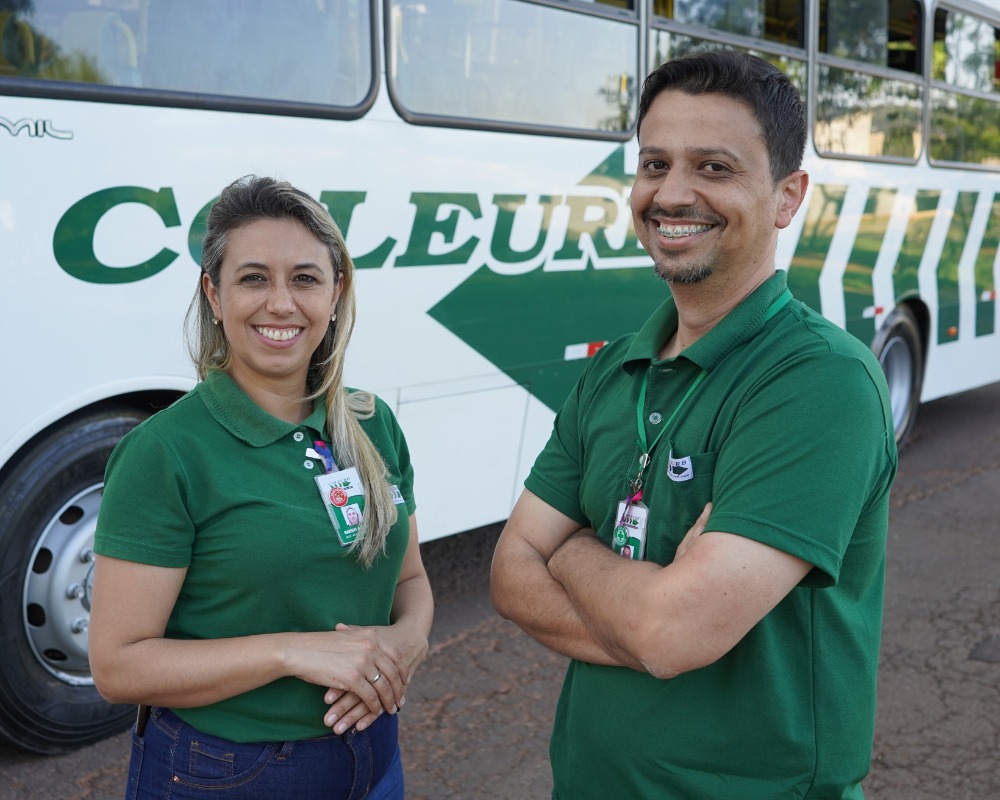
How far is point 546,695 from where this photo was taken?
13.4 ft

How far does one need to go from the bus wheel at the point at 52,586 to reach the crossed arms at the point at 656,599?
2075mm

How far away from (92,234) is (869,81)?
5.31 metres

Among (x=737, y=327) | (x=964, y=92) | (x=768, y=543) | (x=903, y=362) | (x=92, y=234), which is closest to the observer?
(x=768, y=543)

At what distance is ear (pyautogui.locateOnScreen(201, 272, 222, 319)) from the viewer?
6.75 ft

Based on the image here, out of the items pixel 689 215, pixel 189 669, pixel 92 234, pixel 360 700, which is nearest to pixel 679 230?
pixel 689 215

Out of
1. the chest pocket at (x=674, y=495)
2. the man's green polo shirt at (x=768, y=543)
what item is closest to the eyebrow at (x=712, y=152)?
the man's green polo shirt at (x=768, y=543)

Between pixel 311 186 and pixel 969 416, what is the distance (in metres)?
7.09

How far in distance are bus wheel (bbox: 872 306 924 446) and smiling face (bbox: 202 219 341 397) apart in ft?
19.5

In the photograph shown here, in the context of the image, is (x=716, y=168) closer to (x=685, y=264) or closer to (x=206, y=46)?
(x=685, y=264)

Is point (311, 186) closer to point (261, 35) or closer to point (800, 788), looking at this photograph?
point (261, 35)

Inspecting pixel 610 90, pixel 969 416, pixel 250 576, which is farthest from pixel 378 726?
pixel 969 416

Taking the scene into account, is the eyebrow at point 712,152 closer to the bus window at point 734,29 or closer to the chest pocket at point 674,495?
the chest pocket at point 674,495

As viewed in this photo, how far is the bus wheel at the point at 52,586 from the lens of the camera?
11.2 feet

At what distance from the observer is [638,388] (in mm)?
1854
